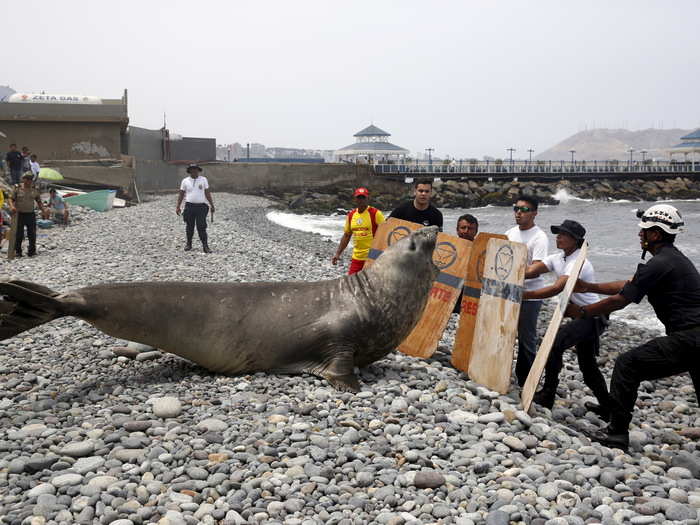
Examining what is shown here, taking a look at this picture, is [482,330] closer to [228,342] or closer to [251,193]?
[228,342]

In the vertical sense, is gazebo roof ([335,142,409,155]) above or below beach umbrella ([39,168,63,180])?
above

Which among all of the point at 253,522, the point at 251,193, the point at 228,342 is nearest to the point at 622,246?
the point at 251,193

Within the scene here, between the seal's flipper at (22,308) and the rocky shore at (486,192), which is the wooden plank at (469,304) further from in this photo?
the rocky shore at (486,192)

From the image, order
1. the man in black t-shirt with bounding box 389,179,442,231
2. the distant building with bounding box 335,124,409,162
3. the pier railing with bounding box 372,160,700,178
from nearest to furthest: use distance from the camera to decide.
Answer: the man in black t-shirt with bounding box 389,179,442,231, the pier railing with bounding box 372,160,700,178, the distant building with bounding box 335,124,409,162

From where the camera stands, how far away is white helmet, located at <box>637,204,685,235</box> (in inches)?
191

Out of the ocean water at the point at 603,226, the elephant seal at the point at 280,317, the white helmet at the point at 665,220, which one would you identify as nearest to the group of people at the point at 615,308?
the white helmet at the point at 665,220

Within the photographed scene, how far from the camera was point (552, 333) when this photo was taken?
556 cm

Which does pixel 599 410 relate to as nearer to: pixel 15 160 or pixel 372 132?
pixel 15 160

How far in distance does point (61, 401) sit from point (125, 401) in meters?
0.54

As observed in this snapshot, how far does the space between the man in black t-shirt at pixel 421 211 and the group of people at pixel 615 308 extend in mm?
38

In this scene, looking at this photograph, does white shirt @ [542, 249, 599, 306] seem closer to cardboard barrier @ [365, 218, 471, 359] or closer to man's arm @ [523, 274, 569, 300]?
man's arm @ [523, 274, 569, 300]

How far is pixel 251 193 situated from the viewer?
44.2m

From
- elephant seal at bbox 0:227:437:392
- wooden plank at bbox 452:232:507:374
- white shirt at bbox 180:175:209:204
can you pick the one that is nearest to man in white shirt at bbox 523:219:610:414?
wooden plank at bbox 452:232:507:374

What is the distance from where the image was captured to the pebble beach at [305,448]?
148 inches
